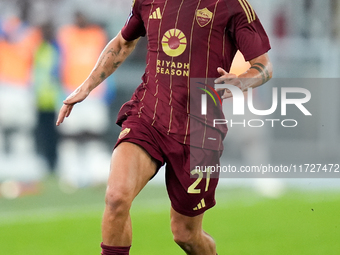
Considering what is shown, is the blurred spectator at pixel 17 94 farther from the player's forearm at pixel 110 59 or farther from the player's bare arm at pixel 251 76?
the player's bare arm at pixel 251 76

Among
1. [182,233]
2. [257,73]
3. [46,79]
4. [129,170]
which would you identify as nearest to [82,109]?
[46,79]

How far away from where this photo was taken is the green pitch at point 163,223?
5867 millimetres

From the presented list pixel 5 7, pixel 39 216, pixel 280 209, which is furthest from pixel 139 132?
pixel 5 7

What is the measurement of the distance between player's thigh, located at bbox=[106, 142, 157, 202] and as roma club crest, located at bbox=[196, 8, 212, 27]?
3.01 feet

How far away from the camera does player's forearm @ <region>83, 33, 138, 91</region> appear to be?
14.6 ft

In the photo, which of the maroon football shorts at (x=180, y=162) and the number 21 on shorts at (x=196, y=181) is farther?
the number 21 on shorts at (x=196, y=181)

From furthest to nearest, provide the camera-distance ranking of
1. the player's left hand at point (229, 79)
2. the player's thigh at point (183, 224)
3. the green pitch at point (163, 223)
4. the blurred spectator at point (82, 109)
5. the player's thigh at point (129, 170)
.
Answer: the blurred spectator at point (82, 109) < the green pitch at point (163, 223) < the player's thigh at point (183, 224) < the player's thigh at point (129, 170) < the player's left hand at point (229, 79)

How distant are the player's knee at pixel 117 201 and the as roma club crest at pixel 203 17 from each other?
1239 mm

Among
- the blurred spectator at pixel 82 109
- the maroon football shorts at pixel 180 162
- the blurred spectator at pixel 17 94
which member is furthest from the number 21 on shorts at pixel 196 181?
the blurred spectator at pixel 17 94

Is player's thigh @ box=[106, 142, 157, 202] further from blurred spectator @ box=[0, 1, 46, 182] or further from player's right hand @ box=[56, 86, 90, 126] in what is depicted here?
blurred spectator @ box=[0, 1, 46, 182]

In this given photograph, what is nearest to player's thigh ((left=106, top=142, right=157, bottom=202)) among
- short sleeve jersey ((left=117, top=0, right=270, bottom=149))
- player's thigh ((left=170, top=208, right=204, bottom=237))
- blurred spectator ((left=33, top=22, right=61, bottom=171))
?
short sleeve jersey ((left=117, top=0, right=270, bottom=149))

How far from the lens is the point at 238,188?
9336 mm

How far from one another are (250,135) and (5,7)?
14.4 feet

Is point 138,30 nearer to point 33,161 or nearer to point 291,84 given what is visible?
point 33,161
